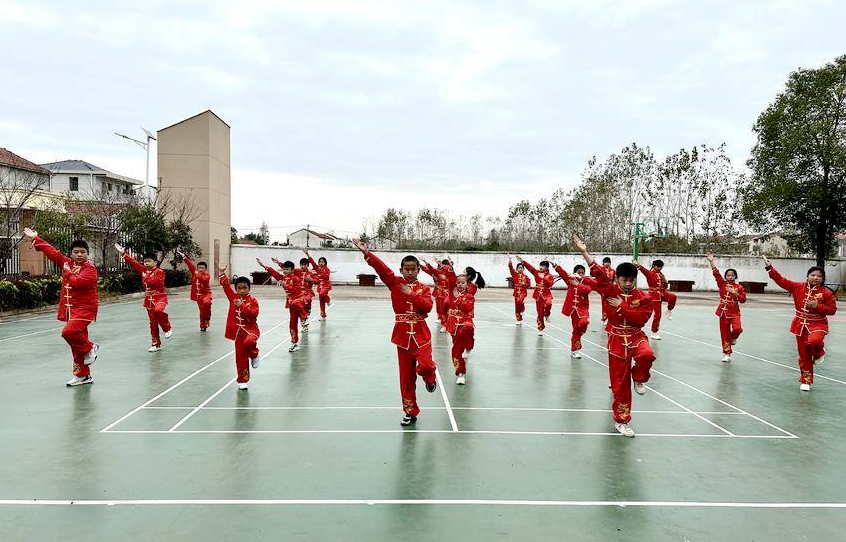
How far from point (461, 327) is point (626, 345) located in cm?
294

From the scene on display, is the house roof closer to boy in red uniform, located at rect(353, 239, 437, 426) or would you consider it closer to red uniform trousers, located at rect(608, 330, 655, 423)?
boy in red uniform, located at rect(353, 239, 437, 426)

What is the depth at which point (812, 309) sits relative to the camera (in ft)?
27.6

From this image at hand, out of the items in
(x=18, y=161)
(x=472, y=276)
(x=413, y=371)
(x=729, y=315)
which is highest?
(x=18, y=161)

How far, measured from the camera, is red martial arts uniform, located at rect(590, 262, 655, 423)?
6.01 meters

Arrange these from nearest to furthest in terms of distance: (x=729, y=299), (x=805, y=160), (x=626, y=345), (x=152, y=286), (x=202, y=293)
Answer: (x=626, y=345)
(x=729, y=299)
(x=152, y=286)
(x=202, y=293)
(x=805, y=160)

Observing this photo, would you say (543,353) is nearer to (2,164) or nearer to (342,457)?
(342,457)

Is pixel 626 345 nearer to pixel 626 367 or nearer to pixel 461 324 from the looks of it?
pixel 626 367

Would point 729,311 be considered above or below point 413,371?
above

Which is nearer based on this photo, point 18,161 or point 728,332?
point 728,332

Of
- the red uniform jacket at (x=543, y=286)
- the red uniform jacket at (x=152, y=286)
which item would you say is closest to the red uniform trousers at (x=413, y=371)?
the red uniform jacket at (x=152, y=286)

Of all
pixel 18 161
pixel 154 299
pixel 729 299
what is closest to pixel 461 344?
pixel 729 299

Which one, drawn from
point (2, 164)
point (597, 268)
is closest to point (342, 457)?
point (597, 268)

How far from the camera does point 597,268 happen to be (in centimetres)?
603

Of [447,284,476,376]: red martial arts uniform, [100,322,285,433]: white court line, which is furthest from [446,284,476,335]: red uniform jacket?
[100,322,285,433]: white court line
